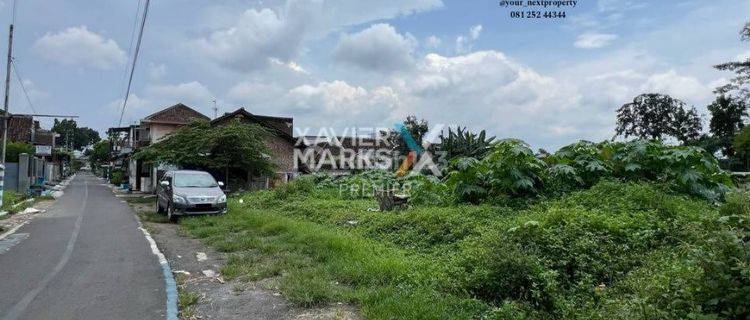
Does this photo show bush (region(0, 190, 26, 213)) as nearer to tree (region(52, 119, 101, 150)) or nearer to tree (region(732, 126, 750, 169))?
tree (region(732, 126, 750, 169))

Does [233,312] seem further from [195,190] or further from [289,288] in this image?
[195,190]

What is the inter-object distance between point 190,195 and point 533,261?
11.9 m

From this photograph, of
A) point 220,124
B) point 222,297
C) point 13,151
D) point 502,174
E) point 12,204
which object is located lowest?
point 222,297

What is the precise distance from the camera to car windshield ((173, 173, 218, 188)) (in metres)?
15.9

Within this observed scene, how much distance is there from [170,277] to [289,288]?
241 cm

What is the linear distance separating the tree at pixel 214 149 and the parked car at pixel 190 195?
7163mm

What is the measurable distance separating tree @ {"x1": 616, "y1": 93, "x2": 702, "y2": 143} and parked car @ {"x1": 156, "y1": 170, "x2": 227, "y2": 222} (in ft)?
173

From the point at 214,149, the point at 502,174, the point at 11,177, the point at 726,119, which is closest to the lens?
the point at 502,174

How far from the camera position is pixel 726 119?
165ft

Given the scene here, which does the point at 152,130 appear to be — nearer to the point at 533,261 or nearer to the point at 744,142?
the point at 533,261

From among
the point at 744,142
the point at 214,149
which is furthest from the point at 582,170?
the point at 744,142

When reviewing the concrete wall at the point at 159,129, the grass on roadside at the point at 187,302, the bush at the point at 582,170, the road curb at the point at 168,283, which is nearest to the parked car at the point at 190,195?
the road curb at the point at 168,283

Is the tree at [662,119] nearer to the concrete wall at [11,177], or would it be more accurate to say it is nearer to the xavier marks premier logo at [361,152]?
the xavier marks premier logo at [361,152]

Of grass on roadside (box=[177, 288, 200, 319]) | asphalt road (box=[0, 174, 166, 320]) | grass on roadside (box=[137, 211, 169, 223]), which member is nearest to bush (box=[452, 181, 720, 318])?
grass on roadside (box=[177, 288, 200, 319])
